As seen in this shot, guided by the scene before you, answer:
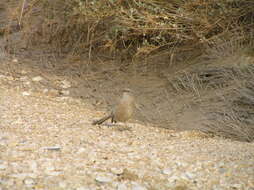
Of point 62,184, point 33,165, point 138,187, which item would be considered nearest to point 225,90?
point 138,187

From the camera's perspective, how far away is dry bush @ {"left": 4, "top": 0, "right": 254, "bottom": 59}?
6062mm

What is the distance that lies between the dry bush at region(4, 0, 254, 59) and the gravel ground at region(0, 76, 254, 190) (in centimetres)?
174

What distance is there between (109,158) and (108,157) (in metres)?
0.02

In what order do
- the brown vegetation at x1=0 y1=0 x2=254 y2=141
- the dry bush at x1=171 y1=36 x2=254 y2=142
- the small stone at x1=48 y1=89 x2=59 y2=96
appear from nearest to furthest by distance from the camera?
the dry bush at x1=171 y1=36 x2=254 y2=142
the brown vegetation at x1=0 y1=0 x2=254 y2=141
the small stone at x1=48 y1=89 x2=59 y2=96

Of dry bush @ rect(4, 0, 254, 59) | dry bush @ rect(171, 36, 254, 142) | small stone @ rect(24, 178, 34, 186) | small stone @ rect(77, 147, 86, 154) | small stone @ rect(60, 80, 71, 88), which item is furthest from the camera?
small stone @ rect(60, 80, 71, 88)

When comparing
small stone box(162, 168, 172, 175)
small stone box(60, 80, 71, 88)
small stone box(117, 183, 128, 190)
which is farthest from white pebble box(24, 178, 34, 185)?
small stone box(60, 80, 71, 88)

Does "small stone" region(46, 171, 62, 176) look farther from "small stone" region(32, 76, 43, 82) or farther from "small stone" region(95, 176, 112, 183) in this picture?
"small stone" region(32, 76, 43, 82)

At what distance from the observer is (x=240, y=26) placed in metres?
6.11

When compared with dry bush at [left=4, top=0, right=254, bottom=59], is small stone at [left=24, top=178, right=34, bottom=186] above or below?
below

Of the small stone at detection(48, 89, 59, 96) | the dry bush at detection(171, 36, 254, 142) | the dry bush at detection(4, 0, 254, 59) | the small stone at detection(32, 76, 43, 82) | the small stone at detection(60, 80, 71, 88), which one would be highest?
the dry bush at detection(4, 0, 254, 59)

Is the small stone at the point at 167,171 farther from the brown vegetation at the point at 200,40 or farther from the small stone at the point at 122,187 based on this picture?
the brown vegetation at the point at 200,40

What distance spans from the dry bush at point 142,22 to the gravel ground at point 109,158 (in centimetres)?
174

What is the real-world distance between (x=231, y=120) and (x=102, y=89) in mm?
2153

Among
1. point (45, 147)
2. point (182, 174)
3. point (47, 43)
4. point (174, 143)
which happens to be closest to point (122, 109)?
point (174, 143)
